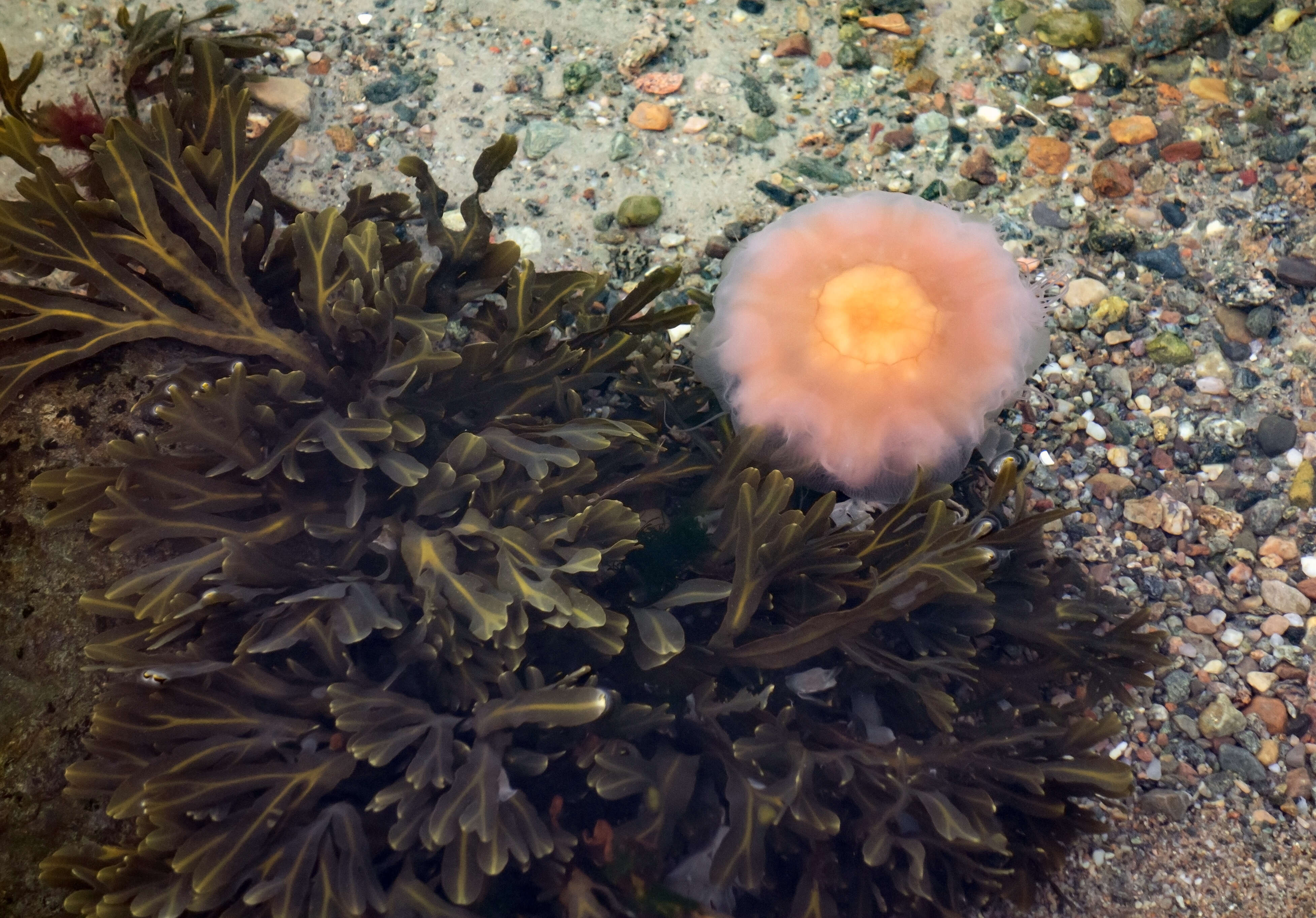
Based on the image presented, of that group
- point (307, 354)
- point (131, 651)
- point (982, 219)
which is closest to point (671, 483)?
point (307, 354)

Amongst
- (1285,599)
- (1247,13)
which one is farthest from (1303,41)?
(1285,599)

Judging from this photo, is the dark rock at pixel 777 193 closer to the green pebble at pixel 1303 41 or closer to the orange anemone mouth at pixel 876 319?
the orange anemone mouth at pixel 876 319

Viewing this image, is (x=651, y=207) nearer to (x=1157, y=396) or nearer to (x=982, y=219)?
(x=982, y=219)

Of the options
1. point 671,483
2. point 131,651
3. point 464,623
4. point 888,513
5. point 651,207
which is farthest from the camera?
point 651,207

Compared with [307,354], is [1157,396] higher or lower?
lower

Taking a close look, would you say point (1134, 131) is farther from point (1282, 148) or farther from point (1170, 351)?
point (1170, 351)

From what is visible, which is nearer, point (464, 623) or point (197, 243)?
point (464, 623)
